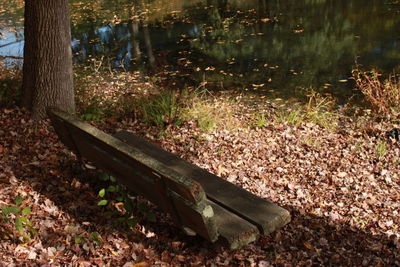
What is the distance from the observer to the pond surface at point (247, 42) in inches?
417

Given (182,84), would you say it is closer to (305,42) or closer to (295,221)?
(305,42)

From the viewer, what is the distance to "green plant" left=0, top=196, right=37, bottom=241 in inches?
135

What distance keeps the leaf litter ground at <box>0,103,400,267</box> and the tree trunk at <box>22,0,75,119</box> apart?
0.31 m

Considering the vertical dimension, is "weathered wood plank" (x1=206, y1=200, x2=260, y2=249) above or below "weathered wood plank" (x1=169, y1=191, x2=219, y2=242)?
below

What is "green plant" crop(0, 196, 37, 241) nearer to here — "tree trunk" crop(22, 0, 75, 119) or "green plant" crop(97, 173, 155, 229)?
"green plant" crop(97, 173, 155, 229)

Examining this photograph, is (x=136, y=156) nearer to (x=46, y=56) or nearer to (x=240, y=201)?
(x=240, y=201)

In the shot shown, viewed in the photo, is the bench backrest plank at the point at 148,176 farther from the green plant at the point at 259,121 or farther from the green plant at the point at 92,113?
the green plant at the point at 259,121

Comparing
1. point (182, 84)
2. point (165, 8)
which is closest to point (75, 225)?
point (182, 84)

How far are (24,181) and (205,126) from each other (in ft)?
10.4

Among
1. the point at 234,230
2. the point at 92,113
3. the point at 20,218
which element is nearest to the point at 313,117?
the point at 92,113

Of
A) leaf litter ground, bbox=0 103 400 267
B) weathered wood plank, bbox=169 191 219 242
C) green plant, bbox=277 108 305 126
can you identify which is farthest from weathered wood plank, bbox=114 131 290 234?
green plant, bbox=277 108 305 126

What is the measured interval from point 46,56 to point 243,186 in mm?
3099

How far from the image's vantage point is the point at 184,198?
311 cm

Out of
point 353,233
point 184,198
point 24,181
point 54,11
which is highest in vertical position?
point 54,11
